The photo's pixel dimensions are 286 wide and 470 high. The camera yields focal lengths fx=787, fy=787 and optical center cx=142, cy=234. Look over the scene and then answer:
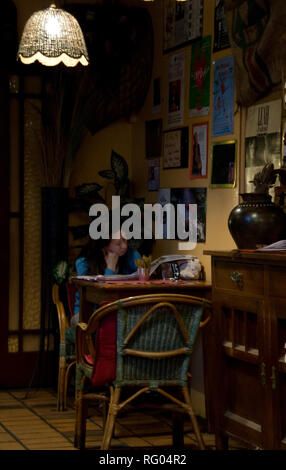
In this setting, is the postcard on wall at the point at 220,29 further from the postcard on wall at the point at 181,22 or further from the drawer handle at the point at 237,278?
the drawer handle at the point at 237,278

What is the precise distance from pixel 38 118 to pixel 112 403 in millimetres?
2973

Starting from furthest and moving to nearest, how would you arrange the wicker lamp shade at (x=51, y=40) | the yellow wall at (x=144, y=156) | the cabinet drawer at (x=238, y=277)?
the yellow wall at (x=144, y=156), the wicker lamp shade at (x=51, y=40), the cabinet drawer at (x=238, y=277)

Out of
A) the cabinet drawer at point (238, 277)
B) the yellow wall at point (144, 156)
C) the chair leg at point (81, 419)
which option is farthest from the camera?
the yellow wall at point (144, 156)

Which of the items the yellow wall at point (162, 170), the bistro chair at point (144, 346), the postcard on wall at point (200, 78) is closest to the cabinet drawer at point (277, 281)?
the bistro chair at point (144, 346)

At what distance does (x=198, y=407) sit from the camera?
17.6 feet

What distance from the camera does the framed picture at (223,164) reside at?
4941 millimetres

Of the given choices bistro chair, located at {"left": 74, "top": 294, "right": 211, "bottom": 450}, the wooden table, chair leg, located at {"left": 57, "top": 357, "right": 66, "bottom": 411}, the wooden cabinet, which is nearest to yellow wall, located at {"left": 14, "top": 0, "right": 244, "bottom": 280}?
the wooden table

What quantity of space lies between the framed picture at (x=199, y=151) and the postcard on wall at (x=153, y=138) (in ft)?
1.88

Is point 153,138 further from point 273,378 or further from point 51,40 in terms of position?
point 273,378

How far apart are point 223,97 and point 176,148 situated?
0.75 meters

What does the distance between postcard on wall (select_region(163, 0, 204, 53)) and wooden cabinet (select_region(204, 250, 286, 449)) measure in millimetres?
1966

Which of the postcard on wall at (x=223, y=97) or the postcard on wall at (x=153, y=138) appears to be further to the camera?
the postcard on wall at (x=153, y=138)

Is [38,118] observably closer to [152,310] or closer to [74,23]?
[74,23]
